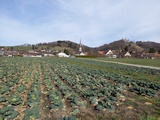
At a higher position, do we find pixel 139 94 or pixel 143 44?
pixel 143 44

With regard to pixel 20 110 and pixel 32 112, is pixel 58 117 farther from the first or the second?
pixel 20 110

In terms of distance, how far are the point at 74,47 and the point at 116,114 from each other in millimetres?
154817

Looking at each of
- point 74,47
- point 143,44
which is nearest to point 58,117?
point 74,47

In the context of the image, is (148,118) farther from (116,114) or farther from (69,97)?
(69,97)

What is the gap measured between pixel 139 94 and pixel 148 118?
3354mm

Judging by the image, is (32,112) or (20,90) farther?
(20,90)

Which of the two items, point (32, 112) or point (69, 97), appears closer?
point (32, 112)

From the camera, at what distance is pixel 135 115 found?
15.4 feet

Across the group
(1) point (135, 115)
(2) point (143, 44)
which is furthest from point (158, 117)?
(2) point (143, 44)

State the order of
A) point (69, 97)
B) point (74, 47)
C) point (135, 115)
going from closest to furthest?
point (135, 115) < point (69, 97) < point (74, 47)

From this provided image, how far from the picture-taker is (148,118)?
432cm

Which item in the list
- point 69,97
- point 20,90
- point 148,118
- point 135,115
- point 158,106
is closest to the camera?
point 148,118

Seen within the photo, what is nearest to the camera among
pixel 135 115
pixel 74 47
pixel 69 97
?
pixel 135 115

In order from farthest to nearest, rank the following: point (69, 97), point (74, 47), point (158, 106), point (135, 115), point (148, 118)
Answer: point (74, 47)
point (69, 97)
point (158, 106)
point (135, 115)
point (148, 118)
